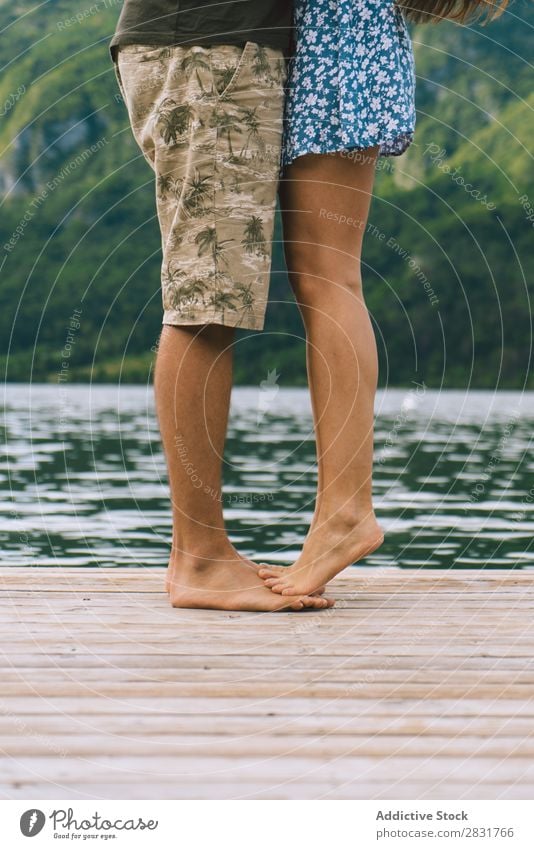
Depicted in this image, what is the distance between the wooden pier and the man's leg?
79mm

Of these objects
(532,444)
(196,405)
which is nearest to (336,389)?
(196,405)

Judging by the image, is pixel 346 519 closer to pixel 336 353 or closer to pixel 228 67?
pixel 336 353

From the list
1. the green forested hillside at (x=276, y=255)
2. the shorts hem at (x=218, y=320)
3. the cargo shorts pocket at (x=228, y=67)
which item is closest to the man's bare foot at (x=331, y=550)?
the shorts hem at (x=218, y=320)

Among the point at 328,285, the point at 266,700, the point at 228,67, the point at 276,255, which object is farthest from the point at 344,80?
the point at 276,255

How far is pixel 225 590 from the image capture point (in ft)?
10.6

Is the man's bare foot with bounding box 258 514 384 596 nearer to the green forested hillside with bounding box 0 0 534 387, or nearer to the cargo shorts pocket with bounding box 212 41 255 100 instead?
the cargo shorts pocket with bounding box 212 41 255 100

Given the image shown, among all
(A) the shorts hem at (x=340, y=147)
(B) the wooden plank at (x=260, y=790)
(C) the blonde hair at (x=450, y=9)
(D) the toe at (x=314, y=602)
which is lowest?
(B) the wooden plank at (x=260, y=790)

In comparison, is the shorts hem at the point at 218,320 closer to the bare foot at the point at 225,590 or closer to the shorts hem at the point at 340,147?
the shorts hem at the point at 340,147

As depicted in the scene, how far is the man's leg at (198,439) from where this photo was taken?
10.4 ft

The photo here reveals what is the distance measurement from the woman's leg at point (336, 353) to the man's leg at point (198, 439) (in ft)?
0.38

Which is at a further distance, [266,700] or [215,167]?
[215,167]

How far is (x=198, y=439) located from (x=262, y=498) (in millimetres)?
7057

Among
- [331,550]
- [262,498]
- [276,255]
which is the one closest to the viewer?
[331,550]

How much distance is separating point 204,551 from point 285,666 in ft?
2.74
